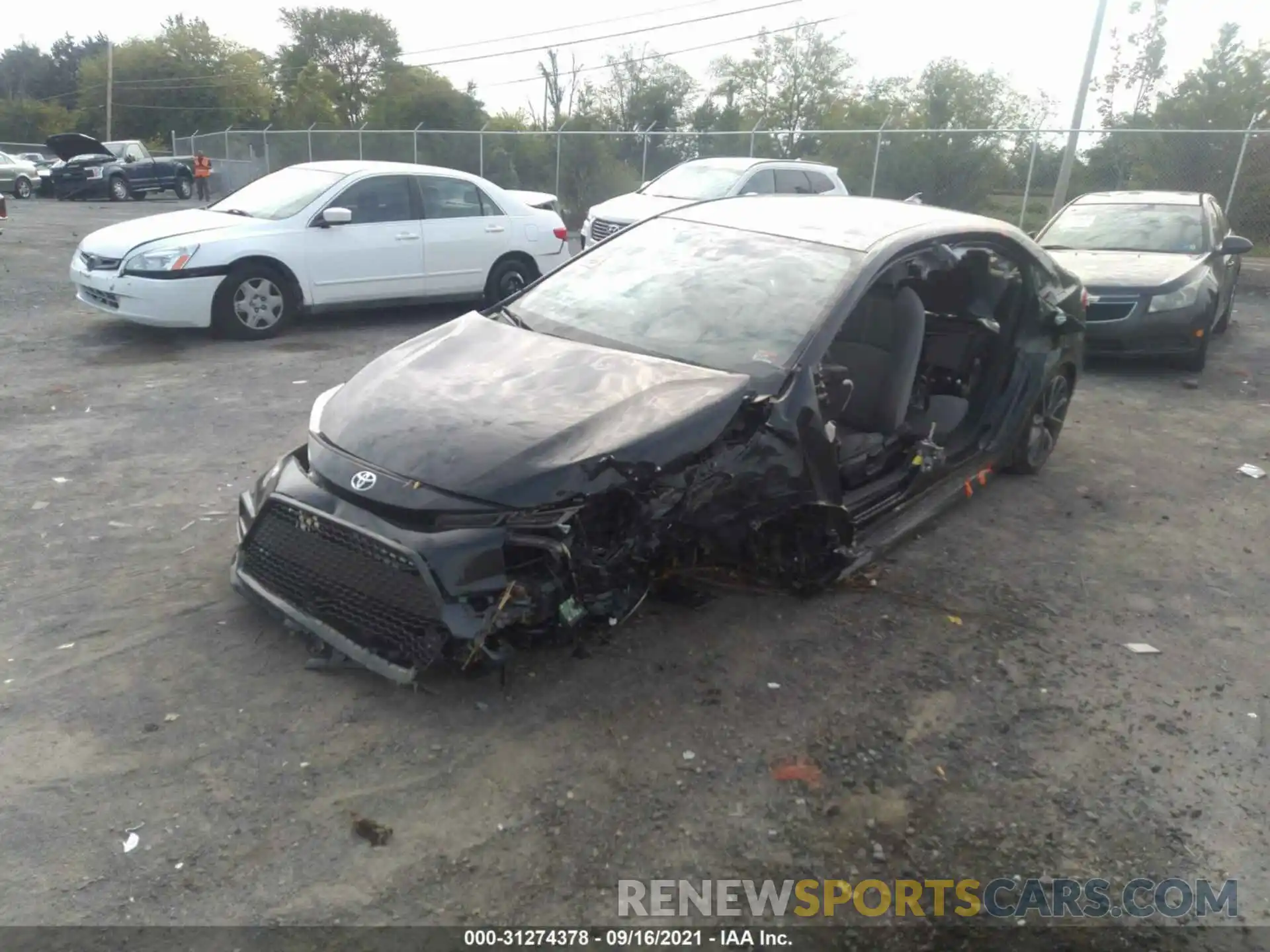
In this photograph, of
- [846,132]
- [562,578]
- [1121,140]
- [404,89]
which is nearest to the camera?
[562,578]

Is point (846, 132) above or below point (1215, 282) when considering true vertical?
above

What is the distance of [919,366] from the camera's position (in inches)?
211

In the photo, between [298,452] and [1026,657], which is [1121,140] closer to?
[1026,657]

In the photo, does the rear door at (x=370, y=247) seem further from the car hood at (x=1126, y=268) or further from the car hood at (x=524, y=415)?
the car hood at (x=1126, y=268)

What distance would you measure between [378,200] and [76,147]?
26.0 meters

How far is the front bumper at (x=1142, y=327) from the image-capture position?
8.58 metres

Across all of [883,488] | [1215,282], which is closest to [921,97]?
[1215,282]

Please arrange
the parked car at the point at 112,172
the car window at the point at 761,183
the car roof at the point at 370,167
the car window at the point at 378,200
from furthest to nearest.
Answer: the parked car at the point at 112,172 < the car window at the point at 761,183 < the car roof at the point at 370,167 < the car window at the point at 378,200

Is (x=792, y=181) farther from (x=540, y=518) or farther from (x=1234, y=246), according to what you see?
(x=540, y=518)

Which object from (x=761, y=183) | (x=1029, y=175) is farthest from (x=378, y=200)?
(x=1029, y=175)

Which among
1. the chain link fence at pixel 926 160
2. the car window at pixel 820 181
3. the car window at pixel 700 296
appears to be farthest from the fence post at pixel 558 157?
the car window at pixel 700 296

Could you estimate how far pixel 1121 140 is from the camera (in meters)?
17.6

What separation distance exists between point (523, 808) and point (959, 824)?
4.33ft

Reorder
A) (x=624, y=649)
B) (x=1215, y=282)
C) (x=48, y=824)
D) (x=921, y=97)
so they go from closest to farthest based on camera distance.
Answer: (x=48, y=824)
(x=624, y=649)
(x=1215, y=282)
(x=921, y=97)
